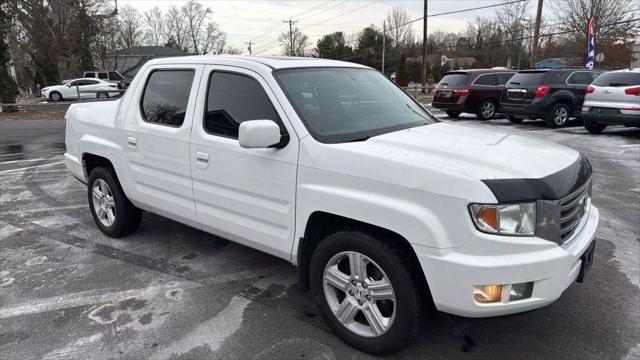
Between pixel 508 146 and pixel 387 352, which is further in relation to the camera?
pixel 508 146

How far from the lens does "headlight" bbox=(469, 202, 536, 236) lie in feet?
7.76

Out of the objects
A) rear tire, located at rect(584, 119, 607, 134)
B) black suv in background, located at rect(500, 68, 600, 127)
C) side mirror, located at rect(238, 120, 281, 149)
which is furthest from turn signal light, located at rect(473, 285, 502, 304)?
black suv in background, located at rect(500, 68, 600, 127)

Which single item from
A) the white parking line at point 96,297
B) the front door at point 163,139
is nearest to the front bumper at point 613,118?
the white parking line at point 96,297

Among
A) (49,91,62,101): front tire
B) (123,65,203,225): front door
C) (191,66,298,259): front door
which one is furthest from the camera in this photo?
(49,91,62,101): front tire

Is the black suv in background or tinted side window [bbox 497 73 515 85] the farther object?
tinted side window [bbox 497 73 515 85]

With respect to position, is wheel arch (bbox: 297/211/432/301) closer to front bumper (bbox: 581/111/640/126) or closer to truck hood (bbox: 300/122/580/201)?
truck hood (bbox: 300/122/580/201)

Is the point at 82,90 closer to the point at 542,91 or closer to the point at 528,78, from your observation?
the point at 528,78

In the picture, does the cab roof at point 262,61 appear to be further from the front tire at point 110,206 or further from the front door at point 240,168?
the front tire at point 110,206

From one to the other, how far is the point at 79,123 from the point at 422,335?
4129mm

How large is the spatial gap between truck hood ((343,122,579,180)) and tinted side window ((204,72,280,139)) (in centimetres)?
80

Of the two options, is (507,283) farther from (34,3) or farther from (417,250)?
(34,3)

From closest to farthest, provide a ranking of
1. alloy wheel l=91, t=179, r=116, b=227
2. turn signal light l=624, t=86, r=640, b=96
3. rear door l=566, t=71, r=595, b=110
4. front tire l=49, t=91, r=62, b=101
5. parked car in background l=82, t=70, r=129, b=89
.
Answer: alloy wheel l=91, t=179, r=116, b=227, turn signal light l=624, t=86, r=640, b=96, rear door l=566, t=71, r=595, b=110, front tire l=49, t=91, r=62, b=101, parked car in background l=82, t=70, r=129, b=89

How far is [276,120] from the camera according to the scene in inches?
125

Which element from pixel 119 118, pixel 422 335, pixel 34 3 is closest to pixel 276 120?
pixel 422 335
